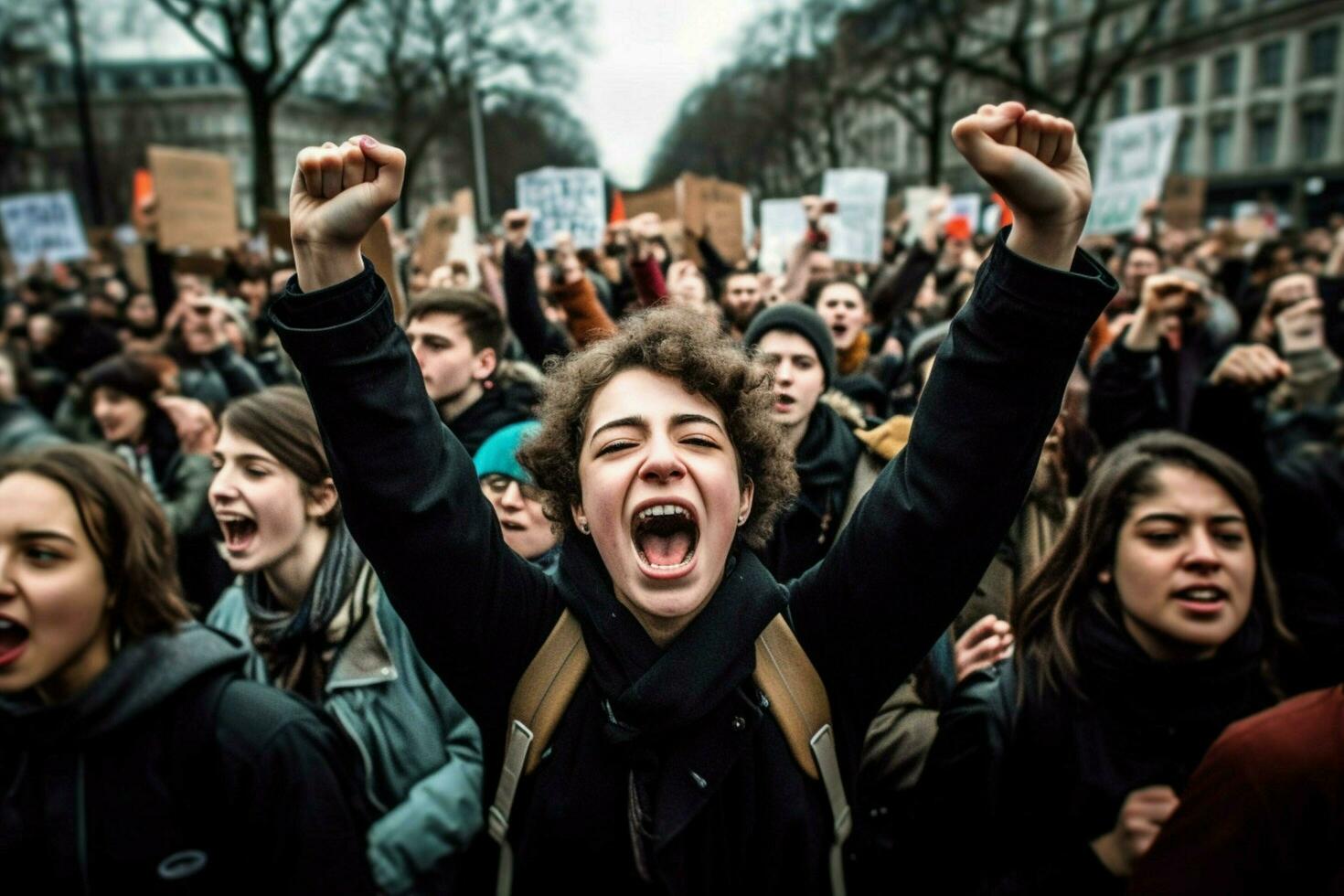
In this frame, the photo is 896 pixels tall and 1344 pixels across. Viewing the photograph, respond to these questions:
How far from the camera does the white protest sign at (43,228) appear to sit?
10352mm

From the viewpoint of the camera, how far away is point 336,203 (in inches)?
48.1

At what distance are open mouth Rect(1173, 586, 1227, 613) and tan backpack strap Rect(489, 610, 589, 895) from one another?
1342 millimetres

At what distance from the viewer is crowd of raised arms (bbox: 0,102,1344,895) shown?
1278 mm

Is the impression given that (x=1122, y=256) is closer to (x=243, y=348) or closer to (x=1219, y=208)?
A: (x=243, y=348)

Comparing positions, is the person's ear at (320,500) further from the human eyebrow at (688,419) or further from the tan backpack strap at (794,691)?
the tan backpack strap at (794,691)

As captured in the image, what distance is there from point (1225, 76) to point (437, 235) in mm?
45887

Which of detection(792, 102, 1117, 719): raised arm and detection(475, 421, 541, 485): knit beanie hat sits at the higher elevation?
detection(792, 102, 1117, 719): raised arm

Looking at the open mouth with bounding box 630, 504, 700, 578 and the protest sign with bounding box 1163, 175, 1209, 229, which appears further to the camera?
the protest sign with bounding box 1163, 175, 1209, 229

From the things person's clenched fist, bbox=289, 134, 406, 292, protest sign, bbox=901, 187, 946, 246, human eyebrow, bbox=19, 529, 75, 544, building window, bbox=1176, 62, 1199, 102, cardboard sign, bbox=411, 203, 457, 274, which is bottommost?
human eyebrow, bbox=19, 529, 75, 544

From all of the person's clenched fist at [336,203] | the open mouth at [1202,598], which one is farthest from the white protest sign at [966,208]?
the person's clenched fist at [336,203]

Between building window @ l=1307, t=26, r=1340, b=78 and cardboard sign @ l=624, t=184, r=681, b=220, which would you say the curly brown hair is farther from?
building window @ l=1307, t=26, r=1340, b=78

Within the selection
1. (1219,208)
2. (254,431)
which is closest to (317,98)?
(254,431)

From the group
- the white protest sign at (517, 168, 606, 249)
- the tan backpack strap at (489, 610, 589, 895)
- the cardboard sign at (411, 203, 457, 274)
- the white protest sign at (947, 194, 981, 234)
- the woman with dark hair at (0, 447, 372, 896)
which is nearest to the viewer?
the tan backpack strap at (489, 610, 589, 895)

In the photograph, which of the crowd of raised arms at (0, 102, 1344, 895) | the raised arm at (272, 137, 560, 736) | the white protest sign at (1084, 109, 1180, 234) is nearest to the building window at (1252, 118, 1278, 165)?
the white protest sign at (1084, 109, 1180, 234)
